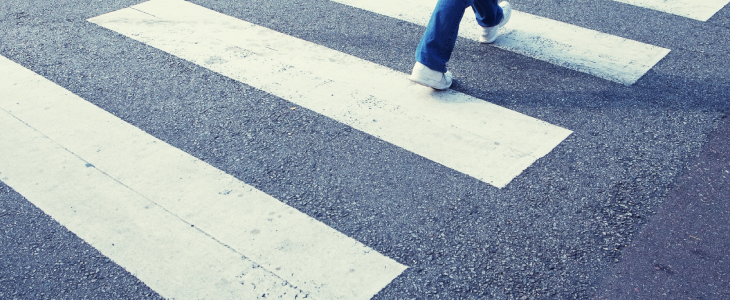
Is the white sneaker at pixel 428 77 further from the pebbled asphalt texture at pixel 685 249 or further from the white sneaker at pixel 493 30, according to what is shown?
the pebbled asphalt texture at pixel 685 249

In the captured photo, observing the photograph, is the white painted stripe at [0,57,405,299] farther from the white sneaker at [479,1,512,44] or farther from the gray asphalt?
the white sneaker at [479,1,512,44]

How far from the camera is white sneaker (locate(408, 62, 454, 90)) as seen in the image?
391 cm

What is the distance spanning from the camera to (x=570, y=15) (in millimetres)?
5168

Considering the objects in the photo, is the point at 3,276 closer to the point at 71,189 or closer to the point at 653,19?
the point at 71,189

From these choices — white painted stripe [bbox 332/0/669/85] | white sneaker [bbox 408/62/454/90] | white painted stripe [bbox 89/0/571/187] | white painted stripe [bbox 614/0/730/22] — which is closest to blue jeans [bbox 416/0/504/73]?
white sneaker [bbox 408/62/454/90]

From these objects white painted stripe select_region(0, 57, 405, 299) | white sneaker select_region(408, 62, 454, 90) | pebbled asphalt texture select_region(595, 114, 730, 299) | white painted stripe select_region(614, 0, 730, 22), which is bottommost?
white painted stripe select_region(0, 57, 405, 299)

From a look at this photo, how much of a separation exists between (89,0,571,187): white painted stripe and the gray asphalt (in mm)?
101

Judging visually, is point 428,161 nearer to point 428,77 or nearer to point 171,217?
point 428,77

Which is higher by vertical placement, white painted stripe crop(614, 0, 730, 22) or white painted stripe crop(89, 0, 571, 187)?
white painted stripe crop(614, 0, 730, 22)

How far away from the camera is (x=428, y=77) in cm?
391

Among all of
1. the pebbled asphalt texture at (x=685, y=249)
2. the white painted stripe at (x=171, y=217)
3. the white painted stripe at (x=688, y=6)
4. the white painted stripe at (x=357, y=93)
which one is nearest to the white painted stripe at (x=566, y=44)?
the white painted stripe at (x=688, y=6)

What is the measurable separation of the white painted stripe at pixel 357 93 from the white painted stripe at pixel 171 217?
866 millimetres

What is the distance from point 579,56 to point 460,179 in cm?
185

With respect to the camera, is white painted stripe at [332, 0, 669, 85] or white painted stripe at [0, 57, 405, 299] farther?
white painted stripe at [332, 0, 669, 85]
